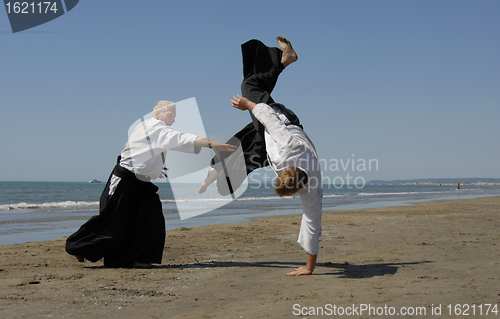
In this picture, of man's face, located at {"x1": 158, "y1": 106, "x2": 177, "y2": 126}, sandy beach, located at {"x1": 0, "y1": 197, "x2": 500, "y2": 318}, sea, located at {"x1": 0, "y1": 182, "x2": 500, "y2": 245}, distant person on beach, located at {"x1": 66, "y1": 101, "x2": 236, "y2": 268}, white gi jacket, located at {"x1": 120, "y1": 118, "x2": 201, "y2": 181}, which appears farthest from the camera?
sea, located at {"x1": 0, "y1": 182, "x2": 500, "y2": 245}

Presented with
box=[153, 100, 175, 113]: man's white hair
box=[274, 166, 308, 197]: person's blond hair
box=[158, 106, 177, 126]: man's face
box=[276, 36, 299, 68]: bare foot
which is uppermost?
box=[276, 36, 299, 68]: bare foot

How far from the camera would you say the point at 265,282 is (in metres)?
3.90

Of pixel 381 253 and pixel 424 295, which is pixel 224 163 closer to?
pixel 424 295

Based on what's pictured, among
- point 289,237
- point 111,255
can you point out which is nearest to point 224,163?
point 111,255

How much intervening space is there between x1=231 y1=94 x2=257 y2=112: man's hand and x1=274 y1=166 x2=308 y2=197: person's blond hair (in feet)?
2.62

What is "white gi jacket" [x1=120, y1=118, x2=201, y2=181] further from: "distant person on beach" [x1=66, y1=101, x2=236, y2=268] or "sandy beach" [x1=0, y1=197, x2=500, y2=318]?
"sandy beach" [x1=0, y1=197, x2=500, y2=318]

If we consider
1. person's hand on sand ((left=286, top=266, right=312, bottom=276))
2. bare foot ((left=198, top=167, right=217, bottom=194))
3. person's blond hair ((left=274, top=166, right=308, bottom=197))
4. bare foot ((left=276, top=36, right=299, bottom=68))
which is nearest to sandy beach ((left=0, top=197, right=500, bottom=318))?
person's hand on sand ((left=286, top=266, right=312, bottom=276))

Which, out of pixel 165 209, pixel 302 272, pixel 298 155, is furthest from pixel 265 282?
pixel 165 209

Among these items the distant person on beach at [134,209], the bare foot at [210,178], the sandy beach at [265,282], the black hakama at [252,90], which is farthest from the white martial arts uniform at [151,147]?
the sandy beach at [265,282]

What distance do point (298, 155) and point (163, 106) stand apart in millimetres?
1940

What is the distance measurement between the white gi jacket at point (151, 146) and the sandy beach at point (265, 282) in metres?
1.24

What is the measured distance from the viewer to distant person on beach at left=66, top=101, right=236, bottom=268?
Result: 448cm

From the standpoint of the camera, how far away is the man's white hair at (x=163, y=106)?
4602mm

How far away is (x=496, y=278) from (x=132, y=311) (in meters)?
3.31
